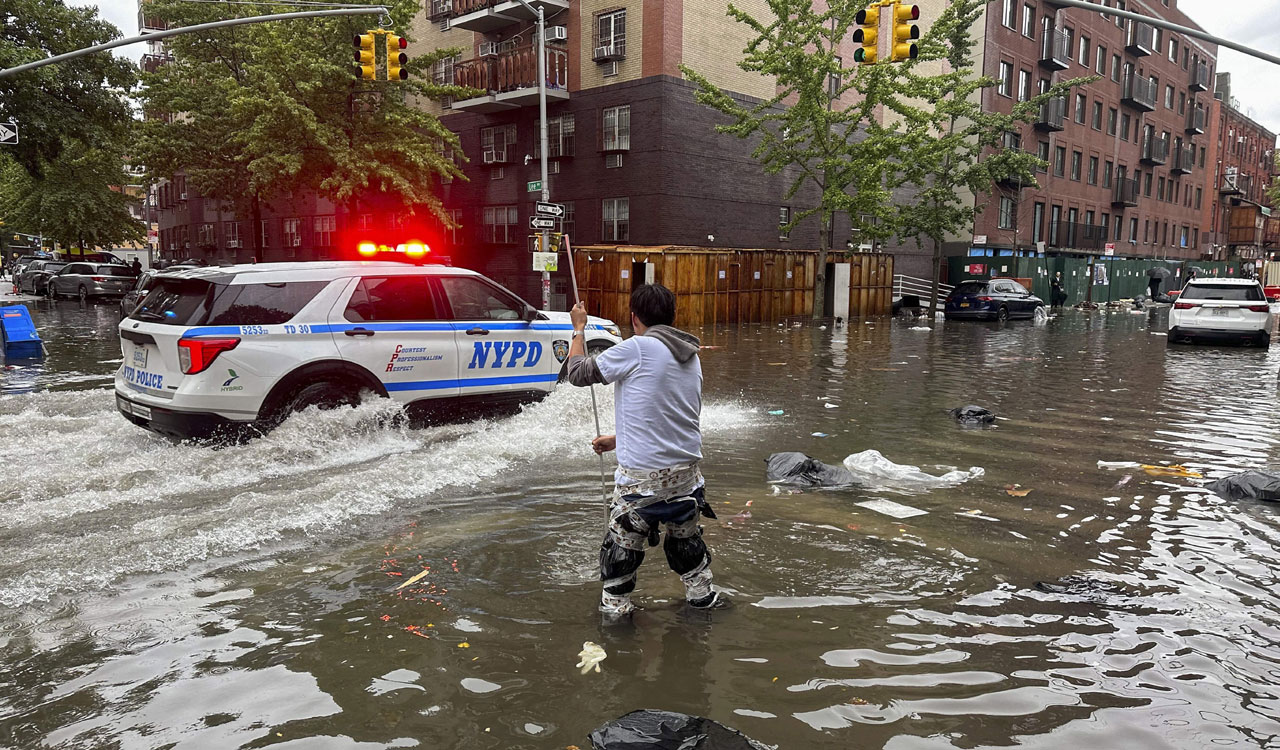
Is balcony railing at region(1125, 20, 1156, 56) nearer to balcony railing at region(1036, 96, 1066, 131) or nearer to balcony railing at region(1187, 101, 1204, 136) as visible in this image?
balcony railing at region(1187, 101, 1204, 136)

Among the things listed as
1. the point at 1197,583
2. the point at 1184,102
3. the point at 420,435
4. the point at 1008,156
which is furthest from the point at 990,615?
the point at 1184,102

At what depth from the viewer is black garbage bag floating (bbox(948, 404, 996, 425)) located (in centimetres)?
1020

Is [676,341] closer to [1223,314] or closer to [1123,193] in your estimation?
[1223,314]

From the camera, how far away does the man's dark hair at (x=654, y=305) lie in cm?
434

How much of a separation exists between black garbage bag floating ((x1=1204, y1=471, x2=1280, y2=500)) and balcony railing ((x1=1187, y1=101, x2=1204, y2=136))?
218 ft

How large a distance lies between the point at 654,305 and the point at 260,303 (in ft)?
15.2

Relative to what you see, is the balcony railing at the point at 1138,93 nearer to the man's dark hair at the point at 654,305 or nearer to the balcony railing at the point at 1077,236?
the balcony railing at the point at 1077,236

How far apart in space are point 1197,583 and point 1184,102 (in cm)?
6909

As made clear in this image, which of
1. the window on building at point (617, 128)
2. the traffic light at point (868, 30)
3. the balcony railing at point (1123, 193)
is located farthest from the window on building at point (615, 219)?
the balcony railing at point (1123, 193)

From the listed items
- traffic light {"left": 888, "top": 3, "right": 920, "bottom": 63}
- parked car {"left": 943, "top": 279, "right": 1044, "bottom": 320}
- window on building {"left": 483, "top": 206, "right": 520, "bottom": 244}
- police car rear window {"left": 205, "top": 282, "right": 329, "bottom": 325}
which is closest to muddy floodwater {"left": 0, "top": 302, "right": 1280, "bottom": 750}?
police car rear window {"left": 205, "top": 282, "right": 329, "bottom": 325}

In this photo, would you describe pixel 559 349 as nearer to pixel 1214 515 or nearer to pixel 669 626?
pixel 669 626

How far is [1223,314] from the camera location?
20.9 metres

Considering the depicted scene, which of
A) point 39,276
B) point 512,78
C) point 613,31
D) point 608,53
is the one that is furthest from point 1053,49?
point 39,276

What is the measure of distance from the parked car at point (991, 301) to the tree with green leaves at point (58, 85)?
28.3 metres
